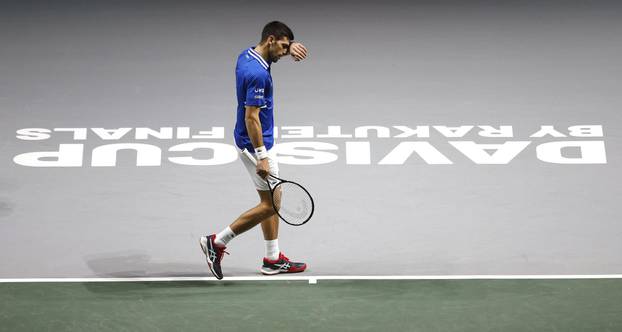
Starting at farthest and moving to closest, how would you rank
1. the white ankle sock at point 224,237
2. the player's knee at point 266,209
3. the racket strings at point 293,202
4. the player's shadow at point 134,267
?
the player's shadow at point 134,267 < the white ankle sock at point 224,237 < the player's knee at point 266,209 < the racket strings at point 293,202

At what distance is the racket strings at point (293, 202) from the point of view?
826cm

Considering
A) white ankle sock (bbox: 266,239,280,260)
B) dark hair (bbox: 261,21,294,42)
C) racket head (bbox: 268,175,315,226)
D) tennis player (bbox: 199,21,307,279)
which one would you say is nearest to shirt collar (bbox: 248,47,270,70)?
tennis player (bbox: 199,21,307,279)

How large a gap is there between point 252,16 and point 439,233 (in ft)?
18.0

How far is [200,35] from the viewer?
13383 mm

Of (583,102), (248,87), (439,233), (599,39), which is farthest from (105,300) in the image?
(599,39)

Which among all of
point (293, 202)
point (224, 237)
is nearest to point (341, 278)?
point (293, 202)

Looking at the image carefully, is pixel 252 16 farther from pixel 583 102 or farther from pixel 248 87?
pixel 248 87

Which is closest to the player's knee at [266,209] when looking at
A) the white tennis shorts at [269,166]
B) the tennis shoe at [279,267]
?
the white tennis shorts at [269,166]

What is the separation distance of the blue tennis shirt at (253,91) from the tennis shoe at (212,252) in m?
0.81

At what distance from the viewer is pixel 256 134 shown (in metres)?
8.10

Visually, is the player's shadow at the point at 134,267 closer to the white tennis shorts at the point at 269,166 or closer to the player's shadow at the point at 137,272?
the player's shadow at the point at 137,272

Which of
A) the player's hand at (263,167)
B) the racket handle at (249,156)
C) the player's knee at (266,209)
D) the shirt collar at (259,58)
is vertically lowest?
the player's knee at (266,209)

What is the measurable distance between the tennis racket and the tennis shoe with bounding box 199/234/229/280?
57cm

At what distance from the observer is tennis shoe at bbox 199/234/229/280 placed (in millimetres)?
8406
